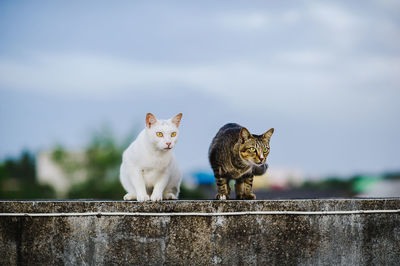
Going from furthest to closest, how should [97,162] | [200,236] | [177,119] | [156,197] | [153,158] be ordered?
[97,162], [177,119], [153,158], [156,197], [200,236]

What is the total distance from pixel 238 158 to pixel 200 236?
0.92 m

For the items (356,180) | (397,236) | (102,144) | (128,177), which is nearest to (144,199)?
(128,177)

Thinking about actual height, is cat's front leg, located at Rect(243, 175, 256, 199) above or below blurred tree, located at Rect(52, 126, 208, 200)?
below

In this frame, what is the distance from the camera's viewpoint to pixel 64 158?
110ft

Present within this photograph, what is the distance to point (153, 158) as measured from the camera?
425cm

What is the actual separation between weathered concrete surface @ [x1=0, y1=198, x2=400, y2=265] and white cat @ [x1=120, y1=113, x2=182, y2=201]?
44 cm

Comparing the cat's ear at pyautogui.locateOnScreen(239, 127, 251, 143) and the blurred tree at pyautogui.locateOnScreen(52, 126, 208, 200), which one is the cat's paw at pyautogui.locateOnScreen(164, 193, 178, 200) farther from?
the blurred tree at pyautogui.locateOnScreen(52, 126, 208, 200)

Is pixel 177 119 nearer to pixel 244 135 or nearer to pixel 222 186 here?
pixel 244 135

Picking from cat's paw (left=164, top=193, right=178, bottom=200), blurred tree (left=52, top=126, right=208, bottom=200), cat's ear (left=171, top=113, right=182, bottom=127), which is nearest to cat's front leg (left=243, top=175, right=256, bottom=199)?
cat's paw (left=164, top=193, right=178, bottom=200)

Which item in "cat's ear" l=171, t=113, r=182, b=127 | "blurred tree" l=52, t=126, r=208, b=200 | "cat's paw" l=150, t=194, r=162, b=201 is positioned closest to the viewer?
"cat's paw" l=150, t=194, r=162, b=201

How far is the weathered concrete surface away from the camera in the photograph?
3.77m

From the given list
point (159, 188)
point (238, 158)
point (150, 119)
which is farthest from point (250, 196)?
point (150, 119)

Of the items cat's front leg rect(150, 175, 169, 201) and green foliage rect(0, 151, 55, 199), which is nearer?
cat's front leg rect(150, 175, 169, 201)

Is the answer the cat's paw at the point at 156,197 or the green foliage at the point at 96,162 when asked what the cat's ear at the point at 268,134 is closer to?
the cat's paw at the point at 156,197
